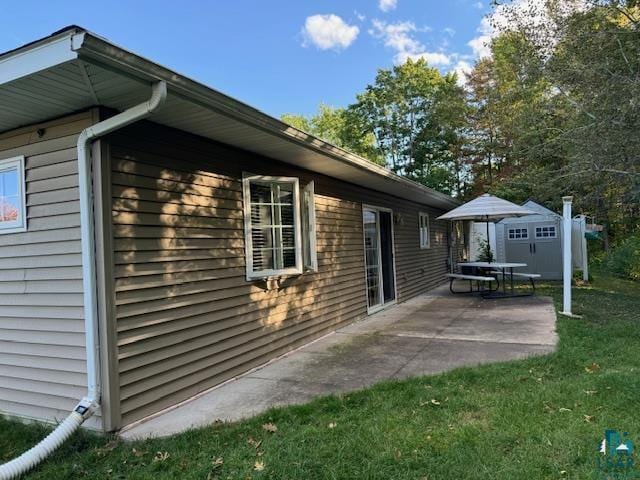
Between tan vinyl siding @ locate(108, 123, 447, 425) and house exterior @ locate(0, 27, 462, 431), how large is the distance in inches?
0.5

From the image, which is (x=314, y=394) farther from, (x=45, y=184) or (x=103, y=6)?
(x=103, y=6)

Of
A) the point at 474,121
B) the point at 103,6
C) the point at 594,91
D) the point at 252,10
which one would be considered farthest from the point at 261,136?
the point at 474,121

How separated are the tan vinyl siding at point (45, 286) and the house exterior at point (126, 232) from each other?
13mm

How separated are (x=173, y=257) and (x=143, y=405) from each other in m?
1.18

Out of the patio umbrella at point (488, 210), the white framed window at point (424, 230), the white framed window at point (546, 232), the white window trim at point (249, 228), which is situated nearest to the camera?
the white window trim at point (249, 228)

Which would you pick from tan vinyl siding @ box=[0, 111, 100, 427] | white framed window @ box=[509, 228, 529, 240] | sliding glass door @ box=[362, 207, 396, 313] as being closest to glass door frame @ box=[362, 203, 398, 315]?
sliding glass door @ box=[362, 207, 396, 313]

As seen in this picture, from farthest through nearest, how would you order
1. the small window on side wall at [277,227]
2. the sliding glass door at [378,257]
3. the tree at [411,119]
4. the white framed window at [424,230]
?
the tree at [411,119], the white framed window at [424,230], the sliding glass door at [378,257], the small window on side wall at [277,227]

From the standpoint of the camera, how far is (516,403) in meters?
3.22

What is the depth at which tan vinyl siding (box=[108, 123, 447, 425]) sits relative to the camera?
3.30 meters

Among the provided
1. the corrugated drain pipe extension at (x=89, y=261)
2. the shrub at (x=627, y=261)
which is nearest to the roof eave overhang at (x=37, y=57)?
the corrugated drain pipe extension at (x=89, y=261)

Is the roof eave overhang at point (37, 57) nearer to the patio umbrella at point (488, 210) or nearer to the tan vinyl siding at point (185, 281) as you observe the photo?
the tan vinyl siding at point (185, 281)

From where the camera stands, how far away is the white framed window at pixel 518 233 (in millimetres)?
13781
